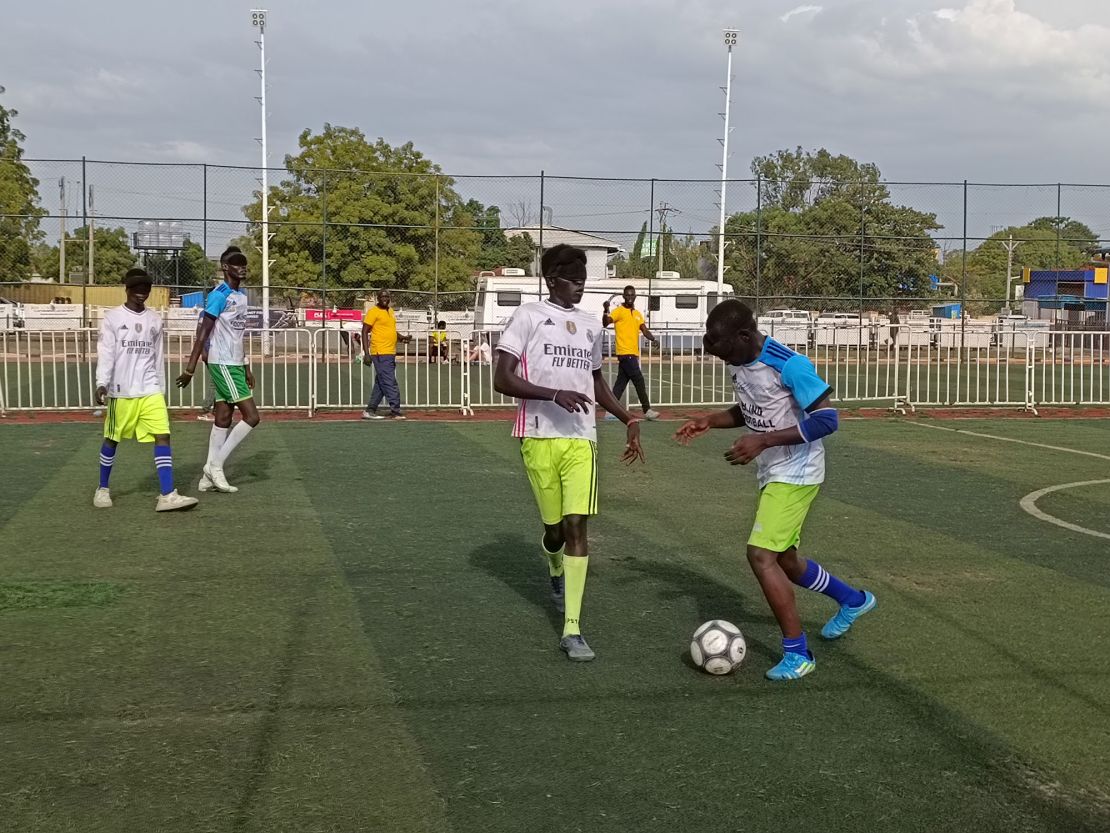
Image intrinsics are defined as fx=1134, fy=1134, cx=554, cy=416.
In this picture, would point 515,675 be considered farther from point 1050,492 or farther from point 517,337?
point 1050,492

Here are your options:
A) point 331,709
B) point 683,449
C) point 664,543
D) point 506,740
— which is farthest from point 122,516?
point 683,449

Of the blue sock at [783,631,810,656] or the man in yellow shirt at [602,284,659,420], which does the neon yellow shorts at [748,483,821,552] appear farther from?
the man in yellow shirt at [602,284,659,420]

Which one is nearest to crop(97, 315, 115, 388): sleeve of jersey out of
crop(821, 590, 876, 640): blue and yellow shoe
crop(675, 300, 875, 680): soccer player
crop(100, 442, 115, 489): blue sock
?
crop(100, 442, 115, 489): blue sock

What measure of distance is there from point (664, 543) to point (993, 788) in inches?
164

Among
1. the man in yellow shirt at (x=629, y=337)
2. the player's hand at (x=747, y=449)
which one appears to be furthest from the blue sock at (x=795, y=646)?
the man in yellow shirt at (x=629, y=337)

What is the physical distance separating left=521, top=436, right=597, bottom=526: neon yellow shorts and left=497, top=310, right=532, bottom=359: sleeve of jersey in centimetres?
44

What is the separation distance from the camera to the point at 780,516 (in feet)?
16.6

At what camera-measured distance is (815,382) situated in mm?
4879

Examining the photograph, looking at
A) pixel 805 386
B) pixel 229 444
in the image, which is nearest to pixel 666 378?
pixel 229 444

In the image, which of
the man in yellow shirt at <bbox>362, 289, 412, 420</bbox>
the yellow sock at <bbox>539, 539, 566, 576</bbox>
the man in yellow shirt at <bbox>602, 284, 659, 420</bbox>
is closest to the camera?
the yellow sock at <bbox>539, 539, 566, 576</bbox>

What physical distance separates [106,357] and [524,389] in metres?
5.05

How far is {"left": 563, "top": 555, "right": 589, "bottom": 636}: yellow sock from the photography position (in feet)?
17.7

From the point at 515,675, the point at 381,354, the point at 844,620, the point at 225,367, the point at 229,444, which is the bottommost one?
the point at 515,675

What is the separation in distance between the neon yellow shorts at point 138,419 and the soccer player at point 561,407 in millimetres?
4618
